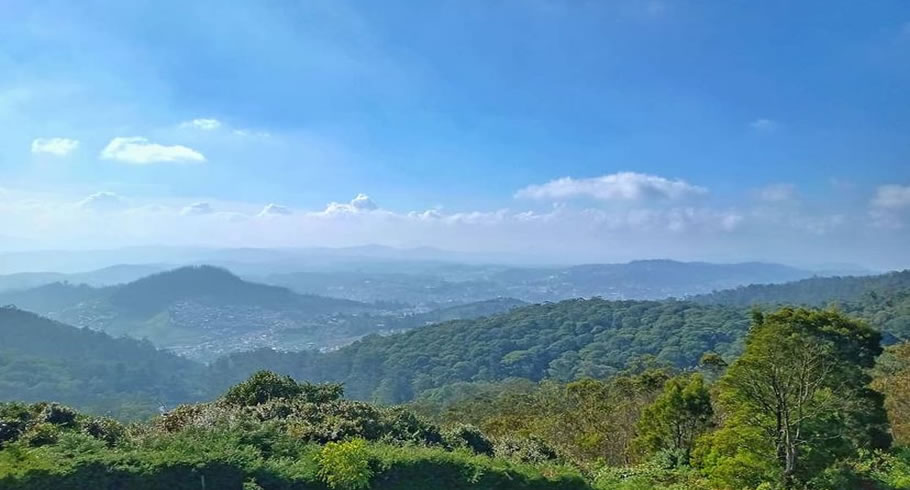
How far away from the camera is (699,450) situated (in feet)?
43.2

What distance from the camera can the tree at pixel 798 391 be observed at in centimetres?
1071

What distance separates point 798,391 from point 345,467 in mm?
8262

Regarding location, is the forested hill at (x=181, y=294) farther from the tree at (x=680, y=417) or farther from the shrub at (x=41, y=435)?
the shrub at (x=41, y=435)

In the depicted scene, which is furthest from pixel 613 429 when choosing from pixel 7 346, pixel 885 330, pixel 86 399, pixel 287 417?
pixel 7 346

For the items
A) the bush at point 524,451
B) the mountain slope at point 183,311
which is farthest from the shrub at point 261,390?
the mountain slope at point 183,311

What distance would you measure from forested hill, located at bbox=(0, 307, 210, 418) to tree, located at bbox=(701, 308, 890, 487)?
68.3m

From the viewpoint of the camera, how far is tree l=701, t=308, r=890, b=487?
10711 mm

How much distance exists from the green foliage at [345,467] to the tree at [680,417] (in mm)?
10794

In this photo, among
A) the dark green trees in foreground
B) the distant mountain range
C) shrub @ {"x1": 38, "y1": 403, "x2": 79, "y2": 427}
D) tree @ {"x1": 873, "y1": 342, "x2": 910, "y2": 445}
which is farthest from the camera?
the distant mountain range

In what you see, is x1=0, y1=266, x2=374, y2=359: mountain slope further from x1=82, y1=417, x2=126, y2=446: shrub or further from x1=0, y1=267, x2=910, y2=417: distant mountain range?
x1=82, y1=417, x2=126, y2=446: shrub

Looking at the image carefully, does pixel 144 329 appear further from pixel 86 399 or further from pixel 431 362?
pixel 431 362

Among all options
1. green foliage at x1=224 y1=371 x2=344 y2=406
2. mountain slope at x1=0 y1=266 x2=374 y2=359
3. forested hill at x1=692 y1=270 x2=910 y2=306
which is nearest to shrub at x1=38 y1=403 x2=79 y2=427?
green foliage at x1=224 y1=371 x2=344 y2=406

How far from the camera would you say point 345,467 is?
26.8 ft

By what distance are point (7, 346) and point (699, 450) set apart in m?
120
